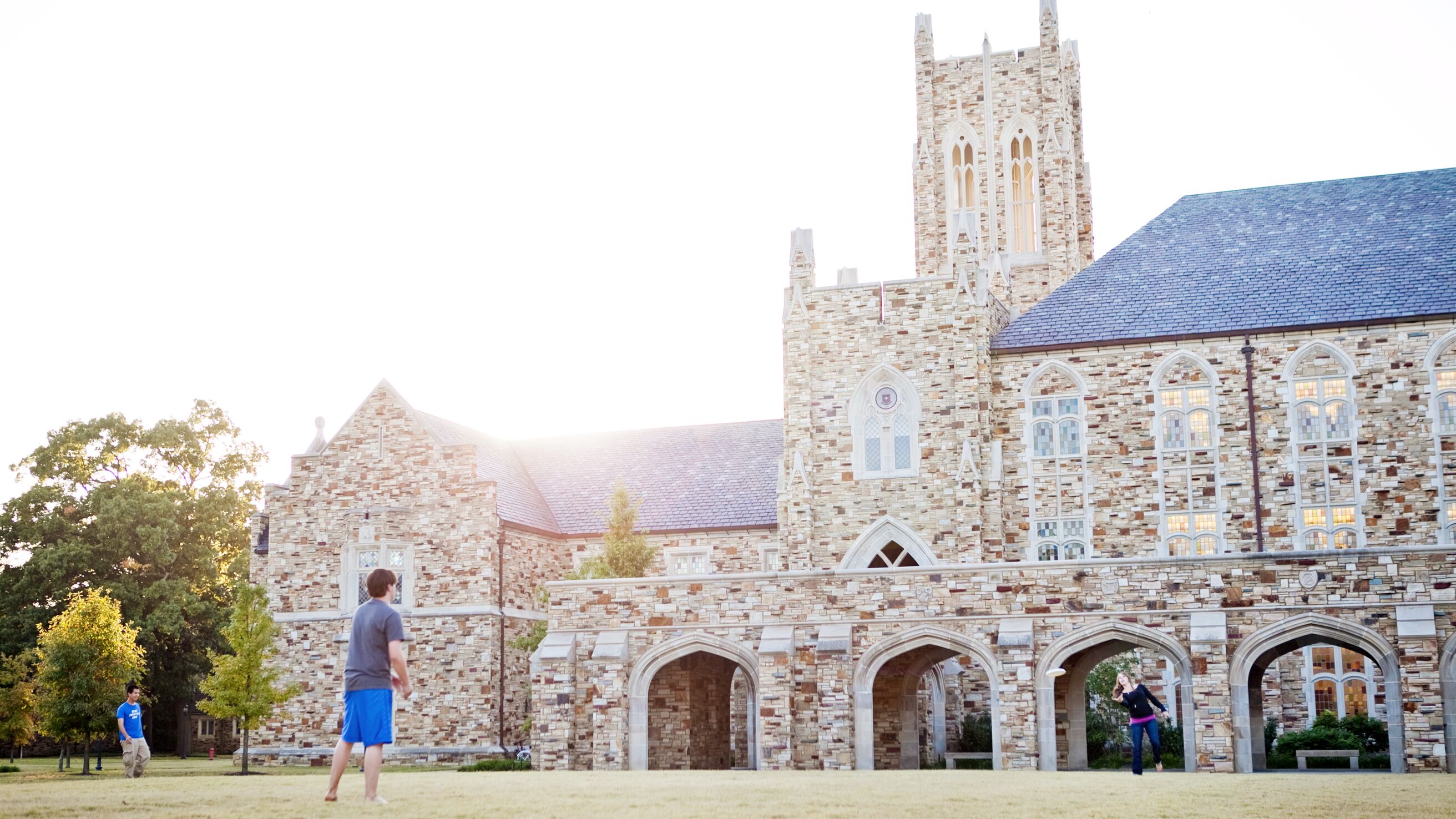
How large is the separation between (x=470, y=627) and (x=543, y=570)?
4101 mm

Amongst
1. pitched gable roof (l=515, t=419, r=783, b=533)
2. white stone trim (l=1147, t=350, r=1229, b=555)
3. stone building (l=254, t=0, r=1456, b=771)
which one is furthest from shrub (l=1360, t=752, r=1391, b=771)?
pitched gable roof (l=515, t=419, r=783, b=533)

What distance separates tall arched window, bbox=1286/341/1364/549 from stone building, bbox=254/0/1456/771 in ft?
0.24

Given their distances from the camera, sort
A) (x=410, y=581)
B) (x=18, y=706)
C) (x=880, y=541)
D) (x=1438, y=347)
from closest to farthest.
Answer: (x=1438, y=347)
(x=880, y=541)
(x=18, y=706)
(x=410, y=581)

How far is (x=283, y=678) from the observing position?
4006cm

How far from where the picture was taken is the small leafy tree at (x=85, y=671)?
32.9 metres

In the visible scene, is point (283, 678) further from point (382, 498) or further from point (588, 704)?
point (588, 704)

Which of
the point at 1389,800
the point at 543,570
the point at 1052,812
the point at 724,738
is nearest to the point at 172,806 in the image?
the point at 1052,812

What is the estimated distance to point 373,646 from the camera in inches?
500

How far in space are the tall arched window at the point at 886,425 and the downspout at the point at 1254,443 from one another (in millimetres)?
7862

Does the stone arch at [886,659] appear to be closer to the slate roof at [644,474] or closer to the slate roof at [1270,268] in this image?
Answer: the slate roof at [1270,268]

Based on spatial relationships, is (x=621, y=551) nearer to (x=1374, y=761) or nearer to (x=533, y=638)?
(x=533, y=638)

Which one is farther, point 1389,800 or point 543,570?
point 543,570

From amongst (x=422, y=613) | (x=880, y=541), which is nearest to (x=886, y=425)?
(x=880, y=541)

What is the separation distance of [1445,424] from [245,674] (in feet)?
95.0
